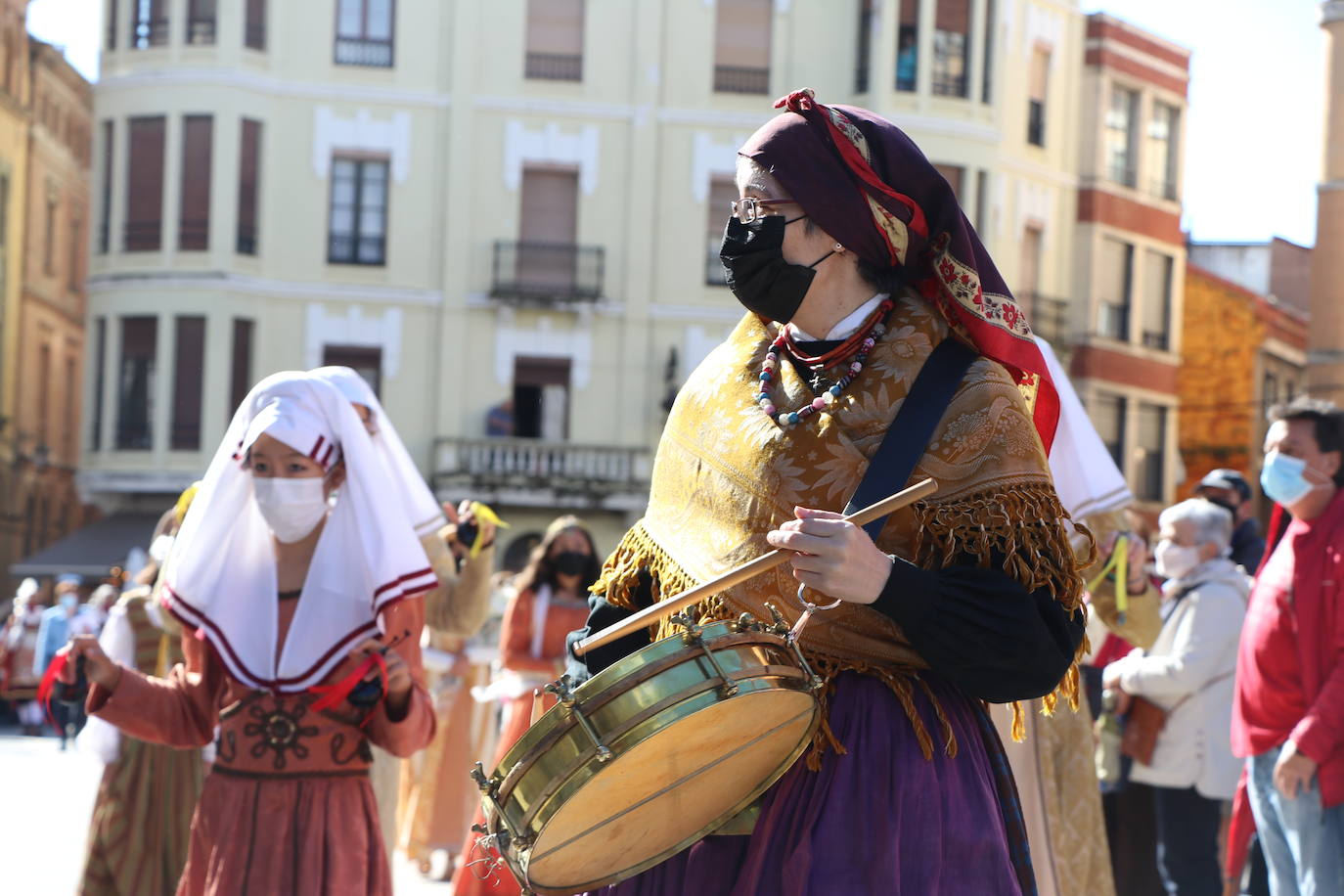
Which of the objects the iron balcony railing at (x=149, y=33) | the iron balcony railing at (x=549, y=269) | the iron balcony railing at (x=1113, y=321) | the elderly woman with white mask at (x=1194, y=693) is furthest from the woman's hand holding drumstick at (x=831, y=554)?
the iron balcony railing at (x=1113, y=321)

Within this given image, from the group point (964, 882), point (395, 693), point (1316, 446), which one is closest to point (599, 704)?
point (964, 882)

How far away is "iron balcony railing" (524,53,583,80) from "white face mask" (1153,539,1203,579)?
75.8 feet

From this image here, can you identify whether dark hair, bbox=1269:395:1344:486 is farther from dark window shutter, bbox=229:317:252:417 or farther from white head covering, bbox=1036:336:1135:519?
dark window shutter, bbox=229:317:252:417

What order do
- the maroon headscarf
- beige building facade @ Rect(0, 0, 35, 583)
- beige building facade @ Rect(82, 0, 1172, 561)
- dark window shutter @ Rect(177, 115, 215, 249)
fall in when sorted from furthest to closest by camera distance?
beige building facade @ Rect(0, 0, 35, 583)
beige building facade @ Rect(82, 0, 1172, 561)
dark window shutter @ Rect(177, 115, 215, 249)
the maroon headscarf

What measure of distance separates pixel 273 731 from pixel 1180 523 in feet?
14.9

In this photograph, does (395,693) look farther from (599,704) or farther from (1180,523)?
(1180,523)

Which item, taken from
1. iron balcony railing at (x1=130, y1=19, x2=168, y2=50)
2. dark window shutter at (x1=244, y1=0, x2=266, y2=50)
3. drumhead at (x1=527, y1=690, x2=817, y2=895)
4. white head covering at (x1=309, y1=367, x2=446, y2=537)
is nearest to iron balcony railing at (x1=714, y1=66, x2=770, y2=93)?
dark window shutter at (x1=244, y1=0, x2=266, y2=50)

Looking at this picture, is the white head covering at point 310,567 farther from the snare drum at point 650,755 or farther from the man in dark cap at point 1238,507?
the man in dark cap at point 1238,507

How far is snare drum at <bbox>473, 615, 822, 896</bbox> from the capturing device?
320 cm

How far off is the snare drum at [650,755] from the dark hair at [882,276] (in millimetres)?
717

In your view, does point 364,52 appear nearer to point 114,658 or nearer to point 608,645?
point 114,658

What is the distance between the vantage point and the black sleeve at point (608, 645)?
3.70 m

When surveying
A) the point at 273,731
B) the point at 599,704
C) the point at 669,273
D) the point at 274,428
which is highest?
the point at 669,273

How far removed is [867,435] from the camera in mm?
3514
